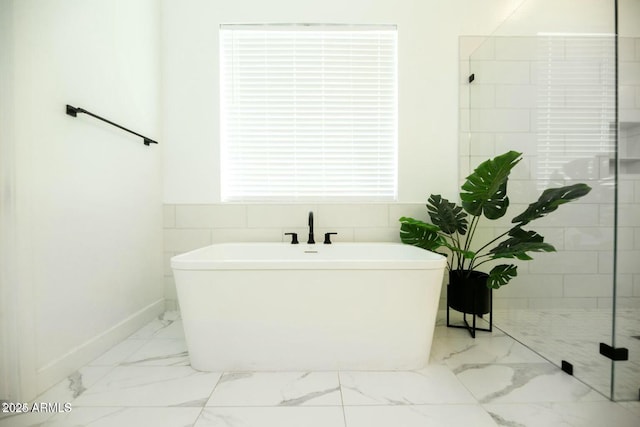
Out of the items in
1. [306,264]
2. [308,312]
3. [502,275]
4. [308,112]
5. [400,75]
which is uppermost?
[400,75]

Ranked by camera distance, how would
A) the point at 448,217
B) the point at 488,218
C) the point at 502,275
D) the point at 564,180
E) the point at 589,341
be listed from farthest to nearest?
the point at 448,217 < the point at 488,218 < the point at 502,275 < the point at 564,180 < the point at 589,341

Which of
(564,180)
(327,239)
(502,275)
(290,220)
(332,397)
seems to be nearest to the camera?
(332,397)

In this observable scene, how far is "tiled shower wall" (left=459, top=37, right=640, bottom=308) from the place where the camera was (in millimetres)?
1236

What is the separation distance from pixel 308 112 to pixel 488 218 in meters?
1.45

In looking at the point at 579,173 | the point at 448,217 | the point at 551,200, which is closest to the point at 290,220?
the point at 448,217

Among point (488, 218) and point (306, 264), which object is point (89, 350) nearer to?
point (306, 264)

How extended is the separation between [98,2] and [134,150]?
2.69ft

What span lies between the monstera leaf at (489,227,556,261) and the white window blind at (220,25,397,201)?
2.92 feet

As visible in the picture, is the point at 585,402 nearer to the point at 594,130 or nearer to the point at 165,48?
the point at 594,130

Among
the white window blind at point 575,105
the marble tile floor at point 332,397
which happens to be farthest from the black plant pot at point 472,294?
the white window blind at point 575,105

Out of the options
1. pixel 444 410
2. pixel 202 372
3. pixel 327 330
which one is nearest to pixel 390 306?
pixel 327 330

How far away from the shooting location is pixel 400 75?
2260 millimetres

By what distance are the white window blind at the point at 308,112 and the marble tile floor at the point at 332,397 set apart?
126 centimetres

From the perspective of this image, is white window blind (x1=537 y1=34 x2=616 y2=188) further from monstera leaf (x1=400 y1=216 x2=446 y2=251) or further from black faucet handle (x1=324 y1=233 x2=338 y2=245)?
black faucet handle (x1=324 y1=233 x2=338 y2=245)
